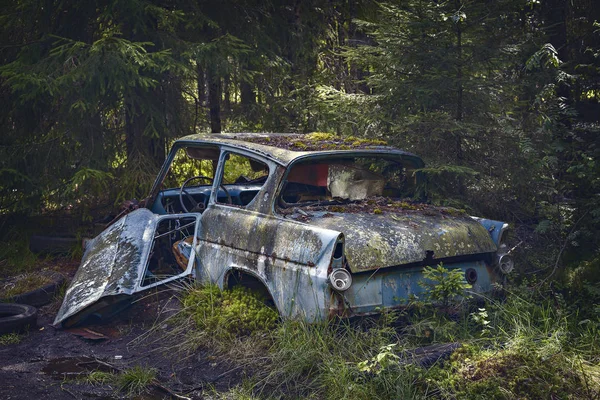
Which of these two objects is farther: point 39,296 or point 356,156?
point 39,296

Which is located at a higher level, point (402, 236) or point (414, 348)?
point (402, 236)

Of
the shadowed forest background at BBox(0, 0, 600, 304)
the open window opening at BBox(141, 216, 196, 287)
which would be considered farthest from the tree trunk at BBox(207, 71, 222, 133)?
the open window opening at BBox(141, 216, 196, 287)

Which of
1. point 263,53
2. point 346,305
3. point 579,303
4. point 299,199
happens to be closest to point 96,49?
point 263,53

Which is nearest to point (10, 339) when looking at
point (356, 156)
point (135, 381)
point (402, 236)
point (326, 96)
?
point (135, 381)

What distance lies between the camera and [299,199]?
6.22 metres

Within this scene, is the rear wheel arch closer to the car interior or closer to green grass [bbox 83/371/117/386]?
the car interior

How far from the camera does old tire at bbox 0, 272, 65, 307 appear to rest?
6.97 metres

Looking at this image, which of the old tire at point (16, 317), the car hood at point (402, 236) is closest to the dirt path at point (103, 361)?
the old tire at point (16, 317)

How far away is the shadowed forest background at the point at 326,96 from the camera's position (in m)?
7.01

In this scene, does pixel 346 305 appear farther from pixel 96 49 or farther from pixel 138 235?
pixel 96 49

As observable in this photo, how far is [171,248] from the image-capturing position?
6.92 m

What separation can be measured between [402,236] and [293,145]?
4.99 feet

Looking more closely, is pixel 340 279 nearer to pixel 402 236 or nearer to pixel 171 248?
pixel 402 236

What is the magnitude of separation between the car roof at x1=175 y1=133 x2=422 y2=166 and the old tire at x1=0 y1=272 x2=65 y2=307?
2.37 metres
